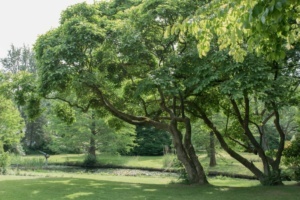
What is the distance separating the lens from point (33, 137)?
43.2 metres

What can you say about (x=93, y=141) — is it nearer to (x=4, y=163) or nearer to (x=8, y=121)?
(x=8, y=121)

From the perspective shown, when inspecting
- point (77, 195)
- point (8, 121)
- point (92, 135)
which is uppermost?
point (8, 121)

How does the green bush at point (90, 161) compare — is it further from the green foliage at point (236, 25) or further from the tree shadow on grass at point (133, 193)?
the green foliage at point (236, 25)

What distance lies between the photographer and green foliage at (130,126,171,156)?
116 feet

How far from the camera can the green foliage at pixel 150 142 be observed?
3526 cm

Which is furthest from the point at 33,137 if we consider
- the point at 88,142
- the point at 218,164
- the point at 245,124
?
the point at 245,124

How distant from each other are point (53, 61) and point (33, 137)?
35567 millimetres

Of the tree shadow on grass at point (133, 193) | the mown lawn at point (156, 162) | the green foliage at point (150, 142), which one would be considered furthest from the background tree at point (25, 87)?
the green foliage at point (150, 142)

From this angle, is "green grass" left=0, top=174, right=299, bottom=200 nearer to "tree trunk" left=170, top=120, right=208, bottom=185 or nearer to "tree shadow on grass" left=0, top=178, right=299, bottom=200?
"tree shadow on grass" left=0, top=178, right=299, bottom=200

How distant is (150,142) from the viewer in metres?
35.6

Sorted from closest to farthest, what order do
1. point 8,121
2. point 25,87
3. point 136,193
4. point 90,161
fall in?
point 136,193, point 25,87, point 8,121, point 90,161

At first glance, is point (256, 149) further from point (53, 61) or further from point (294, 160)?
point (53, 61)

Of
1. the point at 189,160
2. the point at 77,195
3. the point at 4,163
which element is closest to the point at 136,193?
the point at 77,195

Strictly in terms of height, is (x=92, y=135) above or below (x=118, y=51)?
below
